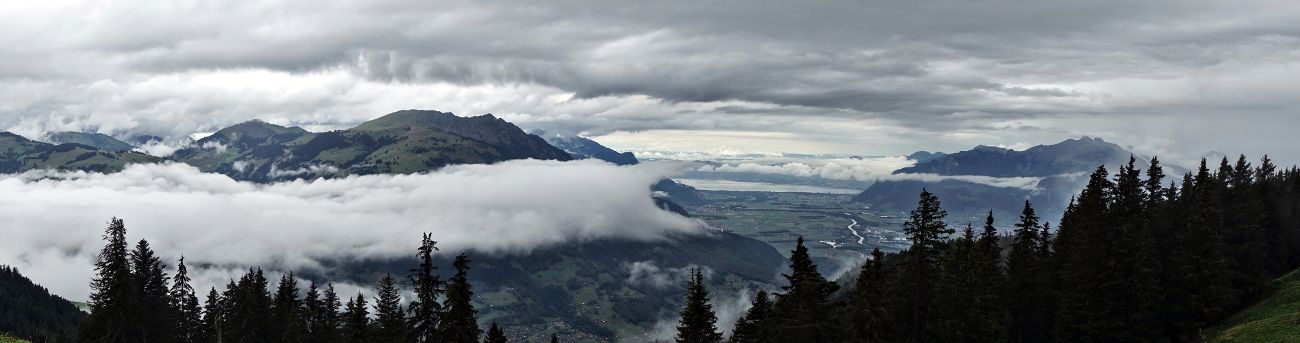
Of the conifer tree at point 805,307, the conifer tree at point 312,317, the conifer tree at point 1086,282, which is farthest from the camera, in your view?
the conifer tree at point 312,317

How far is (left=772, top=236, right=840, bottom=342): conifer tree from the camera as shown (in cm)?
5381

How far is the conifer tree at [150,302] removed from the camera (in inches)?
3150

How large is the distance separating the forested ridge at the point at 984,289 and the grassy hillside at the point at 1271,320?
1867 millimetres

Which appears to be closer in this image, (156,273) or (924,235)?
(924,235)

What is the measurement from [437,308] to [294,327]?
4067cm

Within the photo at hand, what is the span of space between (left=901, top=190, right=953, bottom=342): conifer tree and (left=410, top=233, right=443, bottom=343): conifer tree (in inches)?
1235

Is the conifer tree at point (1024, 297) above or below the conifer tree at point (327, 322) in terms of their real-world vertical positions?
above

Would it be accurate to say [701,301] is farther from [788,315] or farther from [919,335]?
[919,335]

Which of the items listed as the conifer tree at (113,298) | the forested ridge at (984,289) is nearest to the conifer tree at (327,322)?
the forested ridge at (984,289)

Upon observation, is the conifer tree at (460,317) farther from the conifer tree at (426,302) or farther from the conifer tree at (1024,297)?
the conifer tree at (1024,297)

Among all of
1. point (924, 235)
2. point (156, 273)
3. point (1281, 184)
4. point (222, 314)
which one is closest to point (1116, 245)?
Answer: point (924, 235)

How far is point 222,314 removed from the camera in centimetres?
9725

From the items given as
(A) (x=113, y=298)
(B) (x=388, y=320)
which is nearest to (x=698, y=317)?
(B) (x=388, y=320)

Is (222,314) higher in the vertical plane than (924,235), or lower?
lower
